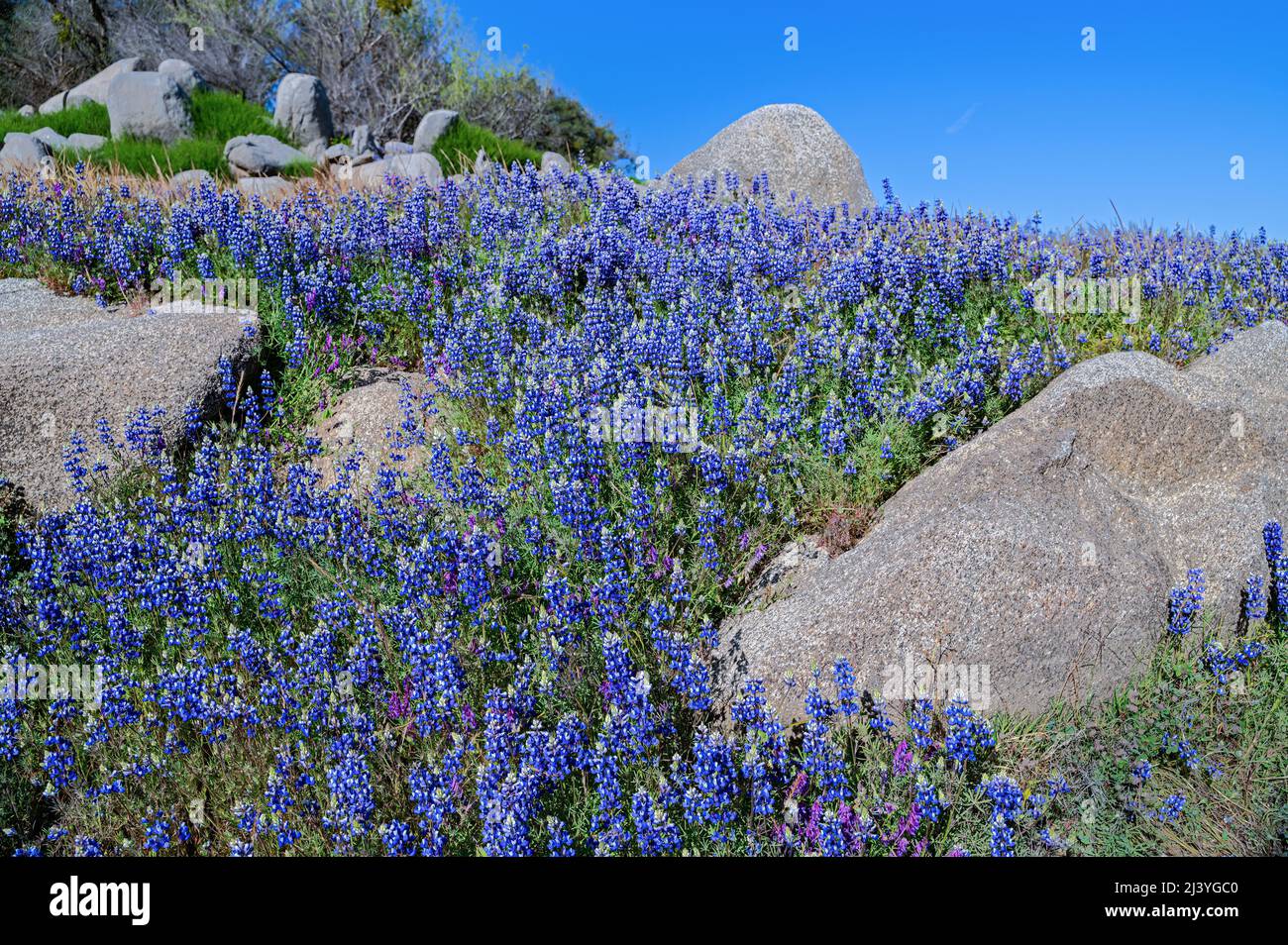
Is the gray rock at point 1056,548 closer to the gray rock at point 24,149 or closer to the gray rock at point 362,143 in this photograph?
the gray rock at point 24,149

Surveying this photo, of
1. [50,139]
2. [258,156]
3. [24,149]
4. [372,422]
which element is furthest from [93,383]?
[50,139]

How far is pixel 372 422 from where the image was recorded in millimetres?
6809

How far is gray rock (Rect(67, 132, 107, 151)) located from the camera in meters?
18.7

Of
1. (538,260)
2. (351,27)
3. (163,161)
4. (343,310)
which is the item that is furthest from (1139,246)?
(351,27)

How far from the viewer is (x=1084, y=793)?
4.03 m

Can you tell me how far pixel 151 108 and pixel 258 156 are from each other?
3326 millimetres

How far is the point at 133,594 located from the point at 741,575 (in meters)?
2.90

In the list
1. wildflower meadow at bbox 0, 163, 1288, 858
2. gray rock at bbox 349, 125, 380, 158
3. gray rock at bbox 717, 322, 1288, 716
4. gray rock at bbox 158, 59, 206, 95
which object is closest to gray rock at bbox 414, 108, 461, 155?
gray rock at bbox 349, 125, 380, 158

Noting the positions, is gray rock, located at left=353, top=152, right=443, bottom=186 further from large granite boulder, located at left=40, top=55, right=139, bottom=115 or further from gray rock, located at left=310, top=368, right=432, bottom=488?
gray rock, located at left=310, top=368, right=432, bottom=488

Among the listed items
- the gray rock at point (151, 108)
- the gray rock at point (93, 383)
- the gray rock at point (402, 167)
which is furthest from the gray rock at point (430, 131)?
the gray rock at point (93, 383)

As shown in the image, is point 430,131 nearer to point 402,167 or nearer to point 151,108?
point 402,167

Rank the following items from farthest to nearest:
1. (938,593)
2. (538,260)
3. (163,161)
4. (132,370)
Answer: (163,161)
(538,260)
(132,370)
(938,593)

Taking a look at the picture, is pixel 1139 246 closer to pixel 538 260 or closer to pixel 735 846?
pixel 538 260

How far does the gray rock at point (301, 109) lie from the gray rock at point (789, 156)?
9767 mm
